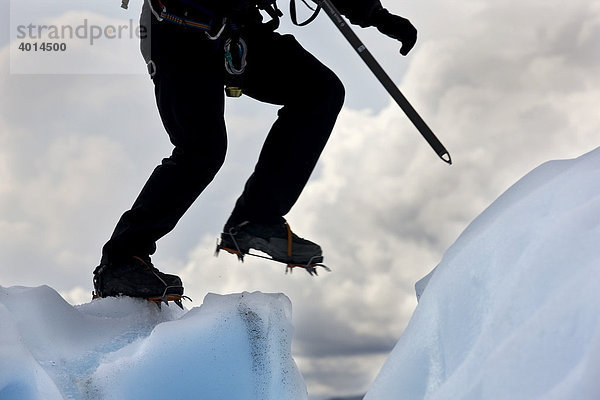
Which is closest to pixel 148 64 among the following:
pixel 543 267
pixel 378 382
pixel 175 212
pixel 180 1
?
pixel 180 1

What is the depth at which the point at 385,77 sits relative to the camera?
362 centimetres

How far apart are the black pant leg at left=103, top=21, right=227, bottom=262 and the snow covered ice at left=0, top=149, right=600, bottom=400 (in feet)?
1.60

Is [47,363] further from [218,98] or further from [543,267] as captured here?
[543,267]

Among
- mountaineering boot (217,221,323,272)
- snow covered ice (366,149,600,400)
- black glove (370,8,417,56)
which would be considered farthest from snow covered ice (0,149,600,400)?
black glove (370,8,417,56)

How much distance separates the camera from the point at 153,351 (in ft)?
10.7

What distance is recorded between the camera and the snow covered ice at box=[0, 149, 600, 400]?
1.59 m

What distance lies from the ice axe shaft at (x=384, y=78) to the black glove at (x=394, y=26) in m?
0.24

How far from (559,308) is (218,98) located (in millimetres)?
2410

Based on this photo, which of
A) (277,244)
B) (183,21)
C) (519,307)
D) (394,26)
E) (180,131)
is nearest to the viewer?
(519,307)

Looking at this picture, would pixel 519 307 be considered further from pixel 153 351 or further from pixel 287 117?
pixel 287 117

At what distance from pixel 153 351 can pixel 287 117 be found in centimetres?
146

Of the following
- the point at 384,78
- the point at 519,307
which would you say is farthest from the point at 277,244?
the point at 519,307

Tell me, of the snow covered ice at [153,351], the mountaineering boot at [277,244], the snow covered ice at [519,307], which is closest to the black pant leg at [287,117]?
the mountaineering boot at [277,244]

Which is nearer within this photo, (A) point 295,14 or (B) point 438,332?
(B) point 438,332
